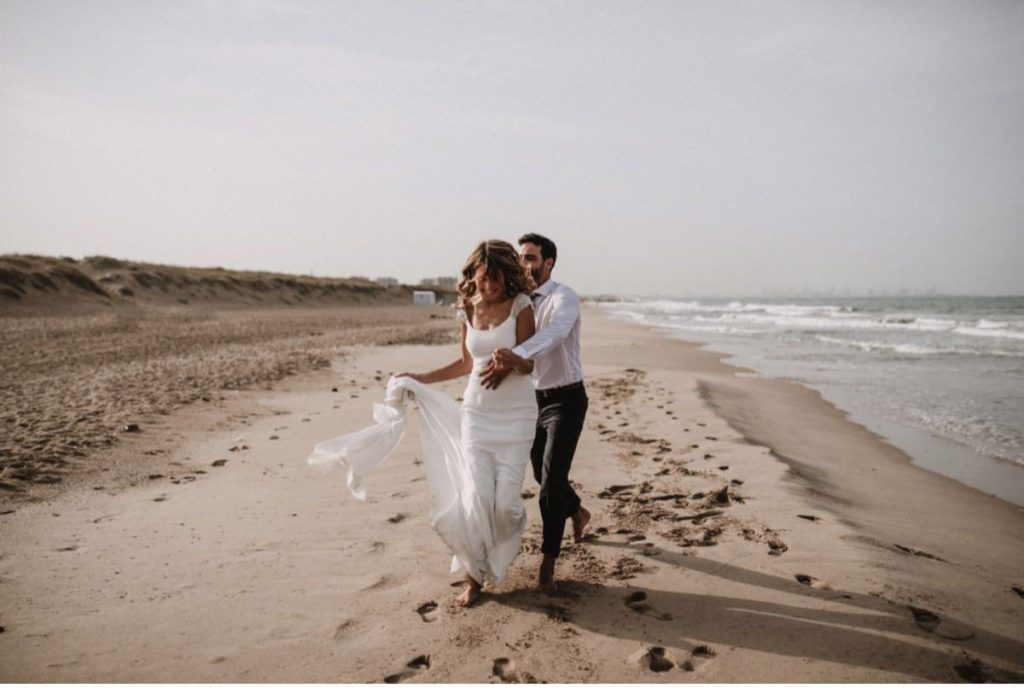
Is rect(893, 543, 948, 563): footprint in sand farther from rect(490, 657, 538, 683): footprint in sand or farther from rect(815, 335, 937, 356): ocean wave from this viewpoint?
rect(815, 335, 937, 356): ocean wave

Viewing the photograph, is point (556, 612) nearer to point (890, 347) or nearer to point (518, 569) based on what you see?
point (518, 569)

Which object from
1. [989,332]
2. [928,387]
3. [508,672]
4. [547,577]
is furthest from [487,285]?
[989,332]

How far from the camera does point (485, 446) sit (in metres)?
3.66

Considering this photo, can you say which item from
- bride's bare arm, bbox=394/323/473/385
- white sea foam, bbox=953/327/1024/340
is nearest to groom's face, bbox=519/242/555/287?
bride's bare arm, bbox=394/323/473/385

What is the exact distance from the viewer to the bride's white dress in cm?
360

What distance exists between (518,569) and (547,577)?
1.25ft

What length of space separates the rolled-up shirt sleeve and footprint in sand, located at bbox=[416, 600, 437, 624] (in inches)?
63.9

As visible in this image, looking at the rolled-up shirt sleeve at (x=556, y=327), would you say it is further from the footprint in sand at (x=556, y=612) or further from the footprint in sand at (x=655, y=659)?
the footprint in sand at (x=655, y=659)

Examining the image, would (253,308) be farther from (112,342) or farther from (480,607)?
(480,607)

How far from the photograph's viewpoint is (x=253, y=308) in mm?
40750

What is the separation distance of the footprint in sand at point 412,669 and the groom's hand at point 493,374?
1498 millimetres

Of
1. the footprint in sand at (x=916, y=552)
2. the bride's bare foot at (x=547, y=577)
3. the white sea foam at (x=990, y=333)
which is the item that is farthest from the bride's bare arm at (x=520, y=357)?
the white sea foam at (x=990, y=333)

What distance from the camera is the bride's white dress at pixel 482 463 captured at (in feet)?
11.8

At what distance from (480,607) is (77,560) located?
2.98 meters
